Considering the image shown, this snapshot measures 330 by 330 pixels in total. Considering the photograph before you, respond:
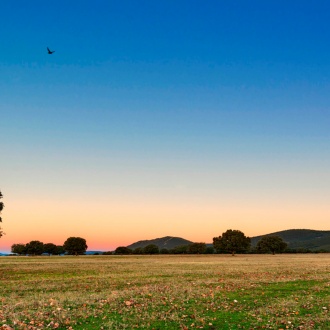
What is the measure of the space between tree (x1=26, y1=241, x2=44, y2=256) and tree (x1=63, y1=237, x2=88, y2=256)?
2511 cm

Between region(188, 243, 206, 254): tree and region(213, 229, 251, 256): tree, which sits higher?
region(213, 229, 251, 256): tree

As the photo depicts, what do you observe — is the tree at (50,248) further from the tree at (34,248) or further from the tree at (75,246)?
the tree at (75,246)

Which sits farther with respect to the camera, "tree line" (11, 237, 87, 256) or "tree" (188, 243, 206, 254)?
"tree" (188, 243, 206, 254)

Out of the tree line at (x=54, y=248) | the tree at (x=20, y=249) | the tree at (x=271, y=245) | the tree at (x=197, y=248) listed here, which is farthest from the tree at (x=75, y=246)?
the tree at (x=271, y=245)

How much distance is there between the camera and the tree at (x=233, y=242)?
439 ft

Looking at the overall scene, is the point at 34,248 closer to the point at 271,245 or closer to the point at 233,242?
the point at 233,242

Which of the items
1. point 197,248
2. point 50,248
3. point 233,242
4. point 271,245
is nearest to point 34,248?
point 50,248

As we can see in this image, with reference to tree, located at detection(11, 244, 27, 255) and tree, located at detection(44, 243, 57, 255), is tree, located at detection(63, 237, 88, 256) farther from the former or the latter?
tree, located at detection(11, 244, 27, 255)

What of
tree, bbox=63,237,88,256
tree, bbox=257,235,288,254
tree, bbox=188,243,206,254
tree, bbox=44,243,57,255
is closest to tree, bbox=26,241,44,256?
tree, bbox=44,243,57,255

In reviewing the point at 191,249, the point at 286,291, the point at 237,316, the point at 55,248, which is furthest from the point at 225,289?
the point at 55,248

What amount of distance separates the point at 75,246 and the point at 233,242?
80553mm

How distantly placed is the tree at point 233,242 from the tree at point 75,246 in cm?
7058

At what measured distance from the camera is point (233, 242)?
13362 cm

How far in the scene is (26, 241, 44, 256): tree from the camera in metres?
188
